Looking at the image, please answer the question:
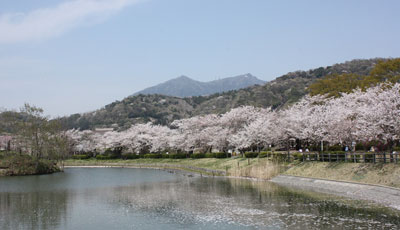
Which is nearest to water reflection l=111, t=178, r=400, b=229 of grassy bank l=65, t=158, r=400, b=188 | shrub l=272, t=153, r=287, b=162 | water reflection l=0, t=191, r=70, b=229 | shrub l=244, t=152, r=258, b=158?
grassy bank l=65, t=158, r=400, b=188

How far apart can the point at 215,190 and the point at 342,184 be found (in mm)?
12349

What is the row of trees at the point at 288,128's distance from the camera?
37.4 m

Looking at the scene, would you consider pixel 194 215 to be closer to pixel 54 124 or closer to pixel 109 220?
pixel 109 220

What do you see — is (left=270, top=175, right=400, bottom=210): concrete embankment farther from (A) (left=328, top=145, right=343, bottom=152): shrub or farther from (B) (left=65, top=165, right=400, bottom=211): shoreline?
(A) (left=328, top=145, right=343, bottom=152): shrub

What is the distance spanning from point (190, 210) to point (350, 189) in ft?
50.7

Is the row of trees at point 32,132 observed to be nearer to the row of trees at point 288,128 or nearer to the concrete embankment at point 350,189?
the row of trees at point 288,128

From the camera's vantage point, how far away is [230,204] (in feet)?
99.2

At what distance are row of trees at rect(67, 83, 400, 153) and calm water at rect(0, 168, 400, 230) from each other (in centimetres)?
1009

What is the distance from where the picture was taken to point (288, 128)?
2165 inches

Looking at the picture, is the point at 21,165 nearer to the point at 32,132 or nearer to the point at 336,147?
the point at 32,132

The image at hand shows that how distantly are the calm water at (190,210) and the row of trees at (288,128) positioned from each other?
1009 centimetres

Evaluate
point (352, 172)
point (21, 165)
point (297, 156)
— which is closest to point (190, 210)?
point (352, 172)

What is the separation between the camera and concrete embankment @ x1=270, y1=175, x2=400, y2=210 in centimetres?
2852

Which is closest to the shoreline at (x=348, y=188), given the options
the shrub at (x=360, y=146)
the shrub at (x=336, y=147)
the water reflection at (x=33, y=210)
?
the shrub at (x=336, y=147)
